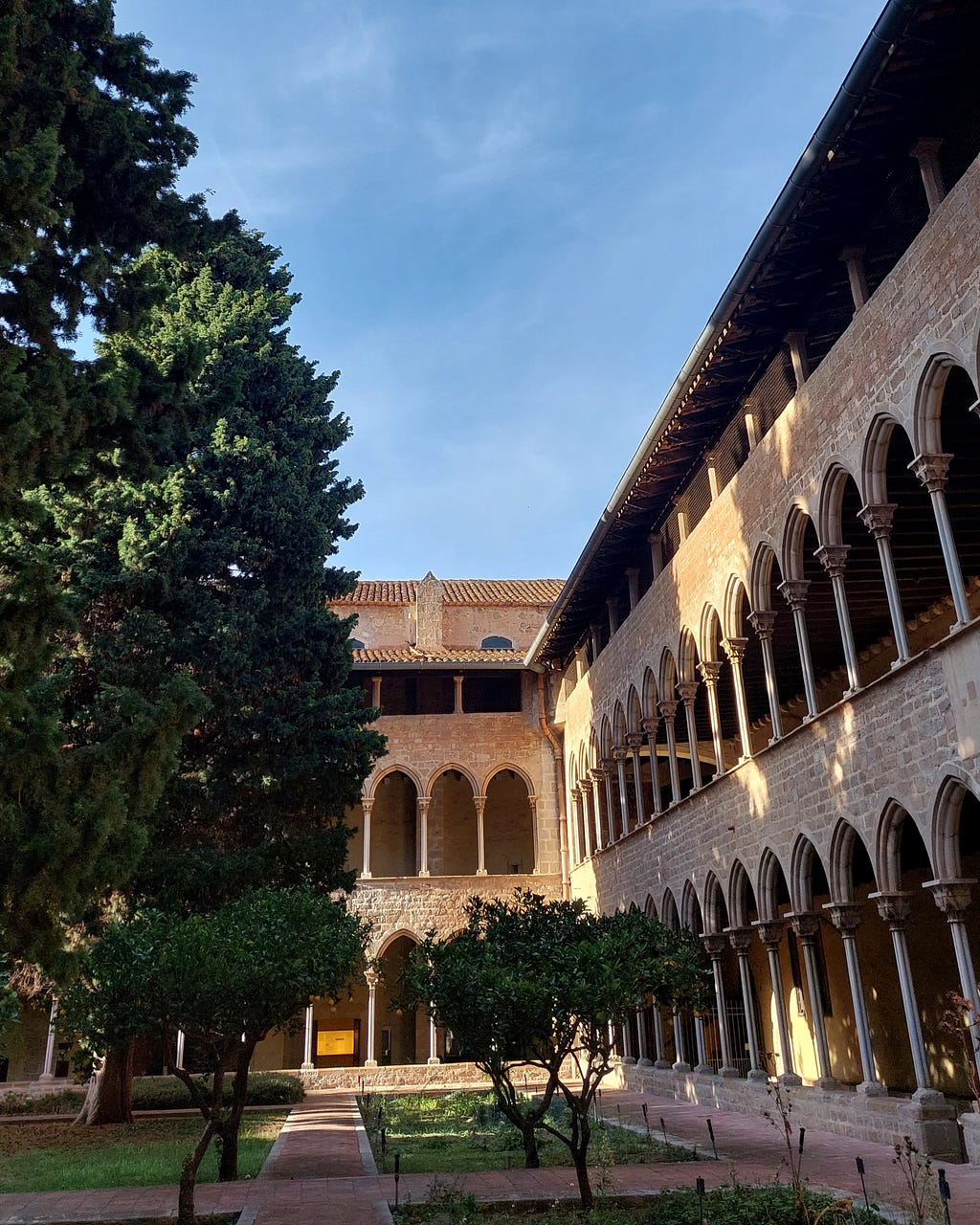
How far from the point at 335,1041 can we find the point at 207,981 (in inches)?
810

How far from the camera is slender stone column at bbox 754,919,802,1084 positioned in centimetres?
1339

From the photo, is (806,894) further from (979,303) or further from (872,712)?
(979,303)

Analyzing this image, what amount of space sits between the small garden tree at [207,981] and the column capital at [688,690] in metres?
8.39

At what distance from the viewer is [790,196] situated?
11.2 meters

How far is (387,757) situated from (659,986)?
17.0m

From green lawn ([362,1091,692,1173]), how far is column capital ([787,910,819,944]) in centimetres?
297

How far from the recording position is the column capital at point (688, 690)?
1719 centimetres

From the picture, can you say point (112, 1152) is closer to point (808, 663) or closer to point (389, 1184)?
point (389, 1184)

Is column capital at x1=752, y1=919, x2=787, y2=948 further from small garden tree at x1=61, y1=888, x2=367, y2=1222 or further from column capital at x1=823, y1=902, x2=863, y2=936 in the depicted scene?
small garden tree at x1=61, y1=888, x2=367, y2=1222

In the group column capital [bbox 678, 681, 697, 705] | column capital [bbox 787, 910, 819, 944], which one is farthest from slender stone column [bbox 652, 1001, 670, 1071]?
column capital [bbox 787, 910, 819, 944]

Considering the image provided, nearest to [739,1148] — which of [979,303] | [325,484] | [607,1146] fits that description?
[607,1146]

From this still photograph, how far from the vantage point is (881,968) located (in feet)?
56.5

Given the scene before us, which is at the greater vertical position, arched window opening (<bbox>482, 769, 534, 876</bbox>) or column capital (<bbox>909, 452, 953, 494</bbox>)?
arched window opening (<bbox>482, 769, 534, 876</bbox>)

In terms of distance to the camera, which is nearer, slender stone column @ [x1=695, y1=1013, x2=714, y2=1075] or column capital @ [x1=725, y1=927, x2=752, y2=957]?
column capital @ [x1=725, y1=927, x2=752, y2=957]
